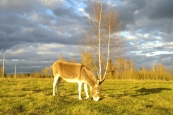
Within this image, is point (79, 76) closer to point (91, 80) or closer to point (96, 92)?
point (91, 80)

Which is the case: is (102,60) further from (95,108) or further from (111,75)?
(111,75)

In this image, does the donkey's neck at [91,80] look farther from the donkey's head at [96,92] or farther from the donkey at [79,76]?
the donkey's head at [96,92]

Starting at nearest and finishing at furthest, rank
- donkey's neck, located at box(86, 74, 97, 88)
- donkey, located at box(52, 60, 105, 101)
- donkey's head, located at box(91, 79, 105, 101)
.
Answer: donkey's head, located at box(91, 79, 105, 101)
donkey, located at box(52, 60, 105, 101)
donkey's neck, located at box(86, 74, 97, 88)

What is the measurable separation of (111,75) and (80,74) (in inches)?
1332

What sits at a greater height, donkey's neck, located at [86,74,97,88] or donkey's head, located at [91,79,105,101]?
donkey's neck, located at [86,74,97,88]

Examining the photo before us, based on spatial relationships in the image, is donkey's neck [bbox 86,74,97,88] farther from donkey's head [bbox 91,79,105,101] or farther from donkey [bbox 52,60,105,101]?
donkey's head [bbox 91,79,105,101]

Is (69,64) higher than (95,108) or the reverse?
higher

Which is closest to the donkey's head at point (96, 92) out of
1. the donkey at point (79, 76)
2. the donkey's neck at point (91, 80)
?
the donkey at point (79, 76)

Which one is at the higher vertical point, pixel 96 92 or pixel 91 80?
pixel 91 80

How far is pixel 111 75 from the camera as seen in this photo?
47.8 m

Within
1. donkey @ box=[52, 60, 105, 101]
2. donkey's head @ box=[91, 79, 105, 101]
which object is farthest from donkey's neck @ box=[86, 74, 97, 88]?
donkey's head @ box=[91, 79, 105, 101]

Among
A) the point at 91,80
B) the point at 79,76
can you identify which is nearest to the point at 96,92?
the point at 91,80

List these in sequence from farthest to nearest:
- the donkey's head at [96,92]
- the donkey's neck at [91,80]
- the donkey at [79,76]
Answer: the donkey's neck at [91,80]
the donkey at [79,76]
the donkey's head at [96,92]

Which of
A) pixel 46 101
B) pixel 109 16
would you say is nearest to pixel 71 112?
pixel 46 101
